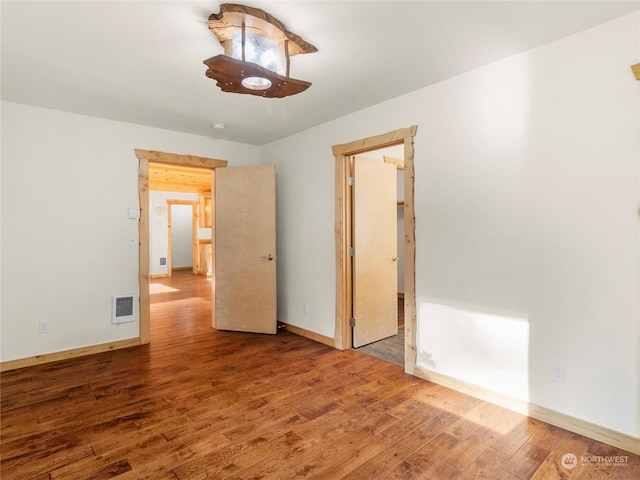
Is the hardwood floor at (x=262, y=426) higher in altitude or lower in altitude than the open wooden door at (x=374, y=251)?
lower

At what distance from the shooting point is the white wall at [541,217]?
1.97m

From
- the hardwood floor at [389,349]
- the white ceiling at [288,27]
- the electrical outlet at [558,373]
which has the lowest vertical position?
the hardwood floor at [389,349]

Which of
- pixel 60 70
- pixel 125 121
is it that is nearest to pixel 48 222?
pixel 125 121

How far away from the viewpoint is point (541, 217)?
2.26 meters

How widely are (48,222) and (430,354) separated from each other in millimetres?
3738

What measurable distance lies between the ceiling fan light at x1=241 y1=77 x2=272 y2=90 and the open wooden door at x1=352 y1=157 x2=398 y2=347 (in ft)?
5.76

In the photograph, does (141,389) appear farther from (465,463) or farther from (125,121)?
(125,121)

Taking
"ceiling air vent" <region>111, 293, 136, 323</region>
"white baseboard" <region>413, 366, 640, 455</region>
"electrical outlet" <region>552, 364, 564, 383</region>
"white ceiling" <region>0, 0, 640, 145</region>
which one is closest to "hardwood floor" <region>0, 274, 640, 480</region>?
"white baseboard" <region>413, 366, 640, 455</region>

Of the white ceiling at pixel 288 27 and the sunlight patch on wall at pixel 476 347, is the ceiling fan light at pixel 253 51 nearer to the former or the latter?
the white ceiling at pixel 288 27

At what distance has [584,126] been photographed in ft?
6.84

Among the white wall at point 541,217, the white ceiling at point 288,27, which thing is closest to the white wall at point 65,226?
the white ceiling at point 288,27

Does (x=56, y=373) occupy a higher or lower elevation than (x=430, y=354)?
lower

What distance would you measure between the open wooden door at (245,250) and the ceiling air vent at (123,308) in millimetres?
977

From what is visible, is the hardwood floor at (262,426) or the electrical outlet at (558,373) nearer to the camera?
the hardwood floor at (262,426)
